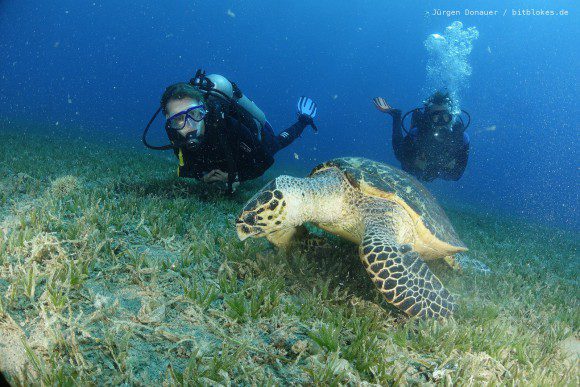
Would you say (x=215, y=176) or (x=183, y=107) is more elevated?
(x=183, y=107)

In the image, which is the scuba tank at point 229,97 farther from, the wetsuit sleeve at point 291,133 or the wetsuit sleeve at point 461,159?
the wetsuit sleeve at point 461,159

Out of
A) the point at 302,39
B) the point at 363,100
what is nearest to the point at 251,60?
the point at 302,39

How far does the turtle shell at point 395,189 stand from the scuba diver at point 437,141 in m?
6.82

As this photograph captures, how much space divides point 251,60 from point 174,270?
174766 mm

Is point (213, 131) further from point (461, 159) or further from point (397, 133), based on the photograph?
point (461, 159)

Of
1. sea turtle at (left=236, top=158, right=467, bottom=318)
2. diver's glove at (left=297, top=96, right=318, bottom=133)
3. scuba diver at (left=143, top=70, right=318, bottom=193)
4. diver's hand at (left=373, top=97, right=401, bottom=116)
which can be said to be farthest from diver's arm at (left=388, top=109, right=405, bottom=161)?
sea turtle at (left=236, top=158, right=467, bottom=318)

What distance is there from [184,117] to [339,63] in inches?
6515

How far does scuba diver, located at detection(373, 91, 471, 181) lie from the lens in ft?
32.9

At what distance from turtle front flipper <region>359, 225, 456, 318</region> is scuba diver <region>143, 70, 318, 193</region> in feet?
12.3

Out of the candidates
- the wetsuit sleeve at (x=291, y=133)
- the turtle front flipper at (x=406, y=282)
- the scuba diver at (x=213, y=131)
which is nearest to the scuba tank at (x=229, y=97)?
the scuba diver at (x=213, y=131)

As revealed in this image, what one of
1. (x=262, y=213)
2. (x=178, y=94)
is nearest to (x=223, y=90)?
(x=178, y=94)

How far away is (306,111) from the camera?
995cm

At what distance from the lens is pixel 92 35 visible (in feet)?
593

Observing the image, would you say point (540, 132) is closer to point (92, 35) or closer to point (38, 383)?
point (38, 383)
